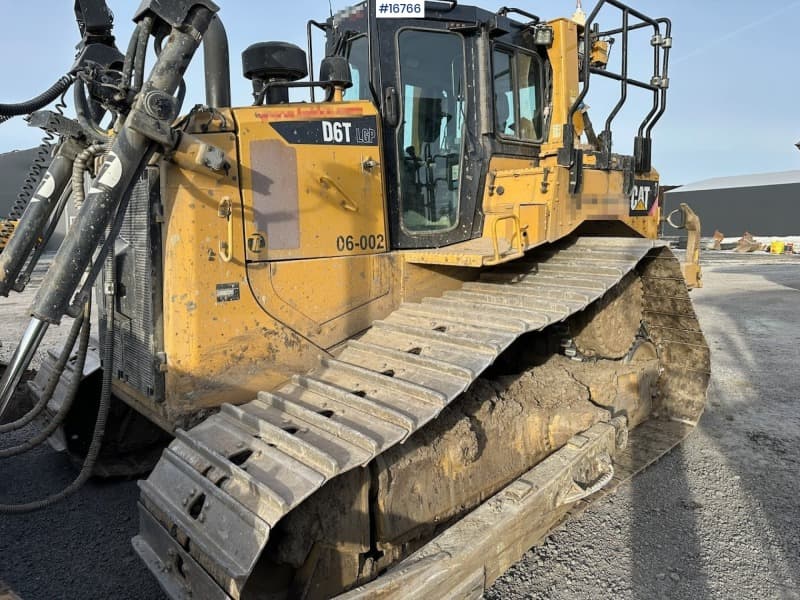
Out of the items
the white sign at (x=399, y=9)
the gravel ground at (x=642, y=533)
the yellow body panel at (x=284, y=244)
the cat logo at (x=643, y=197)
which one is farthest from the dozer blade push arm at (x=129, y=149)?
the cat logo at (x=643, y=197)

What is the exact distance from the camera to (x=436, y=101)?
3.64 m

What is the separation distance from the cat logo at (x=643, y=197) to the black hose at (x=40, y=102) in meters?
4.02

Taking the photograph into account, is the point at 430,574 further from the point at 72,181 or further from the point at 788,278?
the point at 788,278

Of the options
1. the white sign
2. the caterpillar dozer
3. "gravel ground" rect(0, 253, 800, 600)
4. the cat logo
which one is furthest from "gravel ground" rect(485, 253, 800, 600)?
the white sign

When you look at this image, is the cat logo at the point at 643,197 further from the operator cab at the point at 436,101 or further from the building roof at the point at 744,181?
the building roof at the point at 744,181

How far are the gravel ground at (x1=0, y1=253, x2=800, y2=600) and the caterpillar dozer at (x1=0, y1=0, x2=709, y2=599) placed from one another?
21cm

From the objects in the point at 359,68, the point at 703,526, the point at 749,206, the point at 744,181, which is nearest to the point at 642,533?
the point at 703,526

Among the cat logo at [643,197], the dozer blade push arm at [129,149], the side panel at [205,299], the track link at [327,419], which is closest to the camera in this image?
the track link at [327,419]

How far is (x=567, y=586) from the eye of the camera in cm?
297

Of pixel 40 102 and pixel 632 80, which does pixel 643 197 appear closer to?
pixel 632 80

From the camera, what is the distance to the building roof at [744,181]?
113 ft

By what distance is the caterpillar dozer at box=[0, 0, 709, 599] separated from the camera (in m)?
2.57

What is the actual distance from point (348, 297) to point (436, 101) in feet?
4.28

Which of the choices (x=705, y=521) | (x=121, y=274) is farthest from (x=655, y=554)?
(x=121, y=274)
